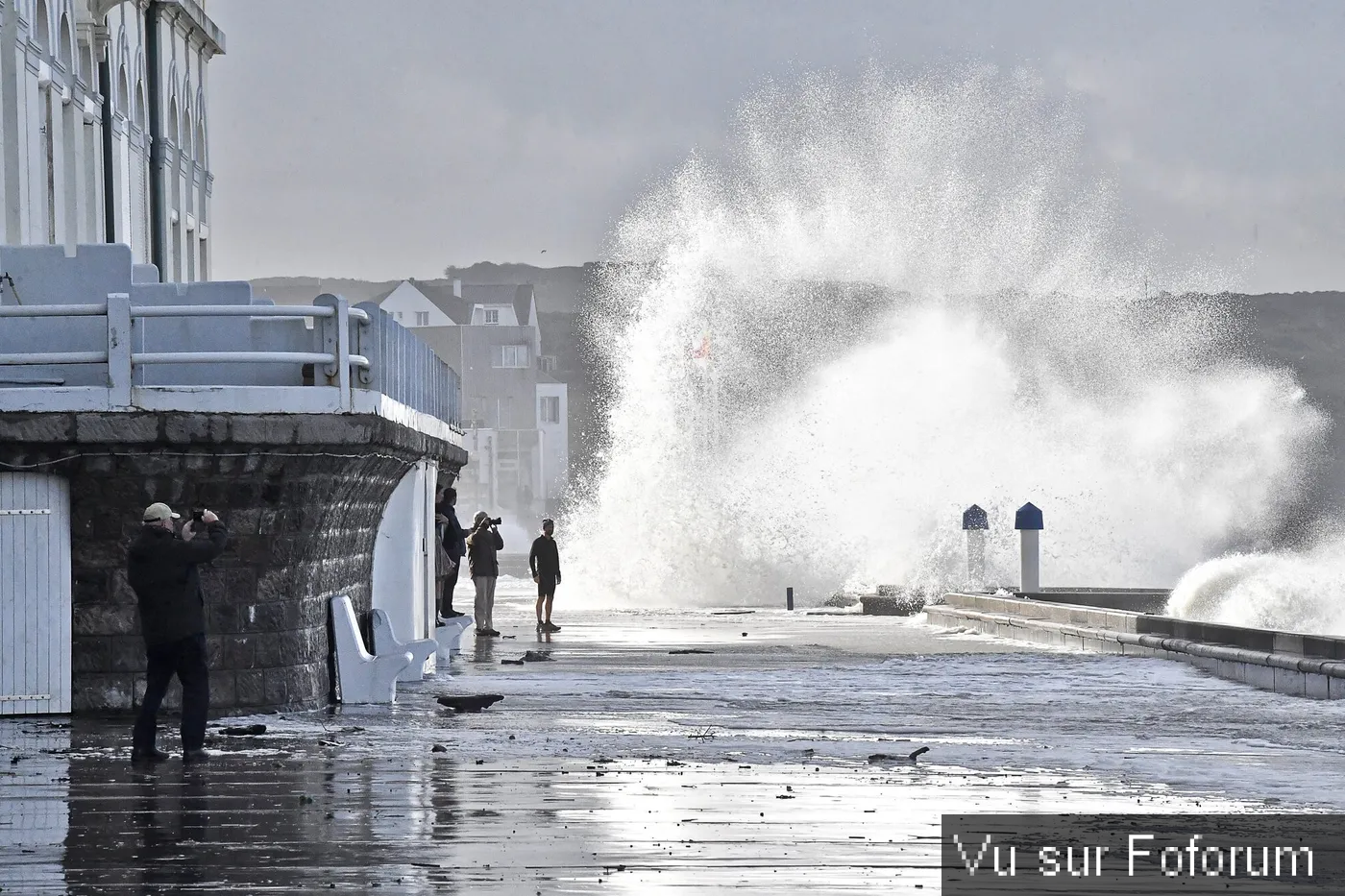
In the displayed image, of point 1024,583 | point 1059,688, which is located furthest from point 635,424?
point 1059,688

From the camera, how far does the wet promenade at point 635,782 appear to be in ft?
27.5

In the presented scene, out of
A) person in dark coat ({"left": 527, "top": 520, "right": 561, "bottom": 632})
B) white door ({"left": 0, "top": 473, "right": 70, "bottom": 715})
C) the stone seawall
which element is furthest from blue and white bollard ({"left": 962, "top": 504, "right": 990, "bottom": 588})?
white door ({"left": 0, "top": 473, "right": 70, "bottom": 715})

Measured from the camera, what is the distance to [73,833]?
30.5 ft

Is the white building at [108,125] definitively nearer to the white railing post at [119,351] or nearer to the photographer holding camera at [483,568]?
the photographer holding camera at [483,568]

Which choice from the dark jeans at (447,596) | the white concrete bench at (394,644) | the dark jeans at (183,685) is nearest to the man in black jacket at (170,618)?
the dark jeans at (183,685)

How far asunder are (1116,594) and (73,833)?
25814mm

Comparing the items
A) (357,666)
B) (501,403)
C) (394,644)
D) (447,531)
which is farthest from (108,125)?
(501,403)

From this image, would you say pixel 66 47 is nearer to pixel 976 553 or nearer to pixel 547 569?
pixel 547 569

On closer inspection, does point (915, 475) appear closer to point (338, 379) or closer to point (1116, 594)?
point (1116, 594)

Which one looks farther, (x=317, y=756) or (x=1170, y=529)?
(x=1170, y=529)

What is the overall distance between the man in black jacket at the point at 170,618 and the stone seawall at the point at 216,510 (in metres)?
2.05

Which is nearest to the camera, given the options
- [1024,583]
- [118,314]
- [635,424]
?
[118,314]

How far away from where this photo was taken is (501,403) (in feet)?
366

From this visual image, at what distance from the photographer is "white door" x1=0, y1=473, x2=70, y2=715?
14766mm
